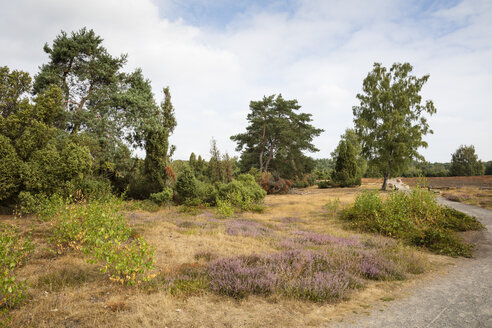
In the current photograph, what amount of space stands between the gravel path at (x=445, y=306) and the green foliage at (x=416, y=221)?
8.12ft

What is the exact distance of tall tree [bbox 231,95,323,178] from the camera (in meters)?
34.0

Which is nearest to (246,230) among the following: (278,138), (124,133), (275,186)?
(124,133)

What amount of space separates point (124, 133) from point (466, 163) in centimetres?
7120

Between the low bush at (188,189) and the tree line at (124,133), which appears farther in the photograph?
the low bush at (188,189)

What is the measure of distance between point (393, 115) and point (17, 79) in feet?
97.7

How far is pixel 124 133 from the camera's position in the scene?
18719 mm

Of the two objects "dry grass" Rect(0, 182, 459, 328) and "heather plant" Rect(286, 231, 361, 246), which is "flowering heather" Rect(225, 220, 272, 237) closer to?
"heather plant" Rect(286, 231, 361, 246)

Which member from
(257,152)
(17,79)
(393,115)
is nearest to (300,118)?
(257,152)

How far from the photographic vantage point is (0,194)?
1126 centimetres

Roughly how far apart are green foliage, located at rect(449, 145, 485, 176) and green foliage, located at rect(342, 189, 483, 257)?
60.6 meters

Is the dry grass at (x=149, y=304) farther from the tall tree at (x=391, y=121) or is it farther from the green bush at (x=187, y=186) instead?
the tall tree at (x=391, y=121)

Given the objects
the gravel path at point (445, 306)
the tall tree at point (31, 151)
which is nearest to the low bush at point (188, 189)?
the tall tree at point (31, 151)

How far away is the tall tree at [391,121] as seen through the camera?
83.3 feet

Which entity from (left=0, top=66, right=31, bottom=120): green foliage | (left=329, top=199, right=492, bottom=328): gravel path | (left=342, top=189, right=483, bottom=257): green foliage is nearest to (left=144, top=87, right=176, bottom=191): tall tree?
(left=0, top=66, right=31, bottom=120): green foliage
